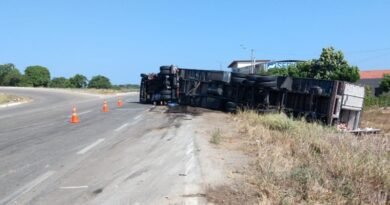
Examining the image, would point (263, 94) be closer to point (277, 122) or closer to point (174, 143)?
point (277, 122)

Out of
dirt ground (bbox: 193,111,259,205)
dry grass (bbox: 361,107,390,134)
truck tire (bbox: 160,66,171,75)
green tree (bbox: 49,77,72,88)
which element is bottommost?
green tree (bbox: 49,77,72,88)

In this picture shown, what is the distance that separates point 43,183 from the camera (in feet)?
26.2

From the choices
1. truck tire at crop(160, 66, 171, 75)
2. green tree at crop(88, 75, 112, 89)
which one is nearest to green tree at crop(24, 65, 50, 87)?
green tree at crop(88, 75, 112, 89)

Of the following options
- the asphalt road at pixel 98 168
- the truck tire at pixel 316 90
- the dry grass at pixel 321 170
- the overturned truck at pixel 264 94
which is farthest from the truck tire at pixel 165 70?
the dry grass at pixel 321 170

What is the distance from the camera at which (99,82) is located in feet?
456

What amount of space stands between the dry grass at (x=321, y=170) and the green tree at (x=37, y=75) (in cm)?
12514

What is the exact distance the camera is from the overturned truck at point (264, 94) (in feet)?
63.3

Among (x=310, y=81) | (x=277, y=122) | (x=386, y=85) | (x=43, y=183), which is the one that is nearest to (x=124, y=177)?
(x=43, y=183)

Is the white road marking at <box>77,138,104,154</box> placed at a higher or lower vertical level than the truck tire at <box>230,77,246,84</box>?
lower

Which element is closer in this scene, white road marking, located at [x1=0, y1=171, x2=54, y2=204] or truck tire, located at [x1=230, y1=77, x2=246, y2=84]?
white road marking, located at [x1=0, y1=171, x2=54, y2=204]

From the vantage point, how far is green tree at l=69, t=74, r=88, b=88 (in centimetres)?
13275

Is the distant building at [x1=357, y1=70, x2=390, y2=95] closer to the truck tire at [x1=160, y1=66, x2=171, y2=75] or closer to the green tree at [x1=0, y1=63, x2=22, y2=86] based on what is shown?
the truck tire at [x1=160, y1=66, x2=171, y2=75]

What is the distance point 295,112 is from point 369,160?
13010 mm

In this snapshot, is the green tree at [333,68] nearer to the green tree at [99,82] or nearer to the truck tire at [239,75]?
the truck tire at [239,75]
